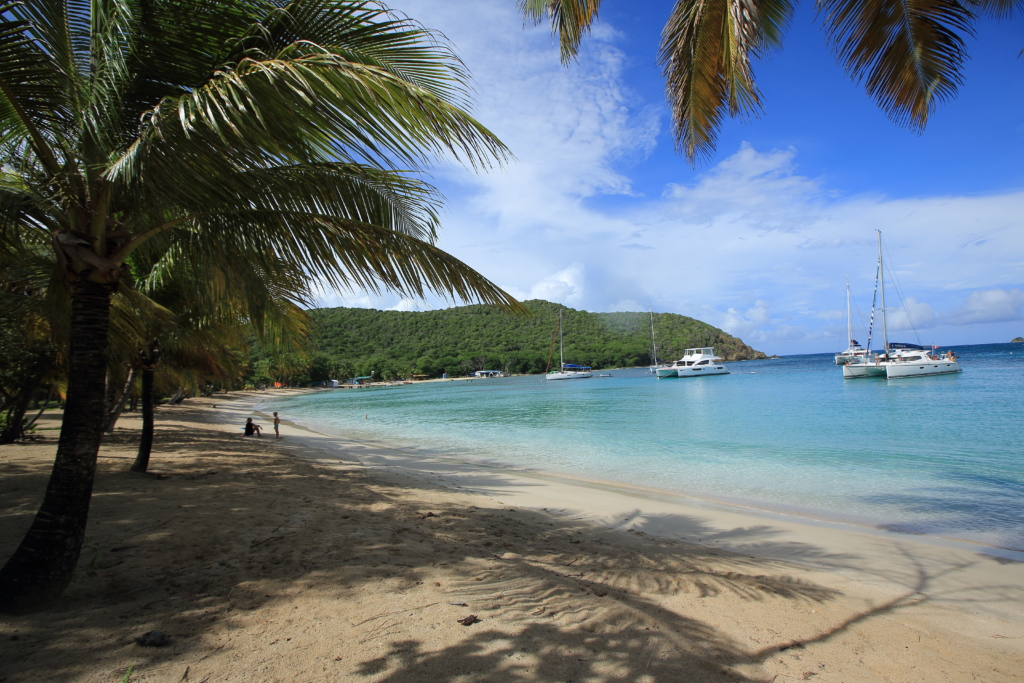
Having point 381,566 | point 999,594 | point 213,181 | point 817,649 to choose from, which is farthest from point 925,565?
point 213,181

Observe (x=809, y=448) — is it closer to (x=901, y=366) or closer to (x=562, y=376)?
(x=901, y=366)

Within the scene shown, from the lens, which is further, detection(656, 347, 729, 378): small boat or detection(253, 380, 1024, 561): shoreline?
detection(656, 347, 729, 378): small boat

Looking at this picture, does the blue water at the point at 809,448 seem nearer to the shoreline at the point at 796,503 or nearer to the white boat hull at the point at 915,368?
the shoreline at the point at 796,503

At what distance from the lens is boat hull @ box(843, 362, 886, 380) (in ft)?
112

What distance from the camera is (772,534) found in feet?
19.5

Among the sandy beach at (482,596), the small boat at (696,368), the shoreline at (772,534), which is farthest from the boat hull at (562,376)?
the sandy beach at (482,596)

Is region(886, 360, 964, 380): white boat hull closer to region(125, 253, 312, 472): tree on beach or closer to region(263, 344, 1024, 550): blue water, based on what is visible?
region(263, 344, 1024, 550): blue water

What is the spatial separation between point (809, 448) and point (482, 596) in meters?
12.4

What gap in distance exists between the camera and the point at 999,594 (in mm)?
4273

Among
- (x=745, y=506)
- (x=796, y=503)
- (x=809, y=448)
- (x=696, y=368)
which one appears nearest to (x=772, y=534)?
(x=745, y=506)

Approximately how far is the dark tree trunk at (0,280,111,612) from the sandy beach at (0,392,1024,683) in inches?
7.2

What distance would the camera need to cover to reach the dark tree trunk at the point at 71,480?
265 cm

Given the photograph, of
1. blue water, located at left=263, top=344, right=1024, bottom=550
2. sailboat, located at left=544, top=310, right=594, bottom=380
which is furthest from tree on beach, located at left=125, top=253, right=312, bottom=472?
sailboat, located at left=544, top=310, right=594, bottom=380

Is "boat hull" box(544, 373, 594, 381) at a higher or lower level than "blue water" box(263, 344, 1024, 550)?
higher
